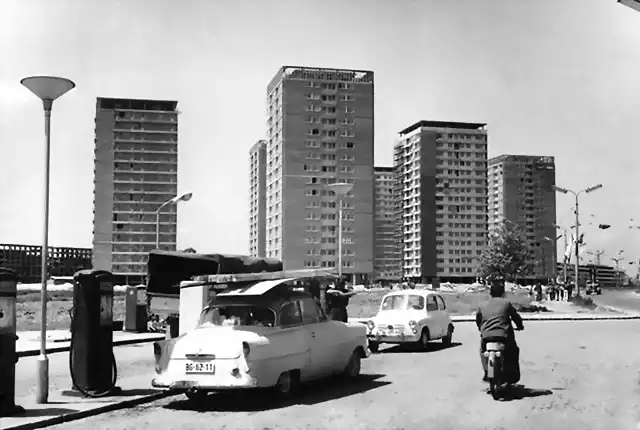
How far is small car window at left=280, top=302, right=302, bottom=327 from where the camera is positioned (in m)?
12.2

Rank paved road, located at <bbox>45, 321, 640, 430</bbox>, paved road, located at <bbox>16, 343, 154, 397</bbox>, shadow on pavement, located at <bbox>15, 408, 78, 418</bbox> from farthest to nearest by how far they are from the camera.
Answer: paved road, located at <bbox>16, 343, 154, 397</bbox> → shadow on pavement, located at <bbox>15, 408, 78, 418</bbox> → paved road, located at <bbox>45, 321, 640, 430</bbox>

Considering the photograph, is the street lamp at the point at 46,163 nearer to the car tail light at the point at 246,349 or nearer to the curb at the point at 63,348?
the car tail light at the point at 246,349

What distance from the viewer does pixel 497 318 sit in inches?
491

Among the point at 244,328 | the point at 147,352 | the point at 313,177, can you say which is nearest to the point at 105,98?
the point at 313,177

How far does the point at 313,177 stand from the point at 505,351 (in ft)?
426

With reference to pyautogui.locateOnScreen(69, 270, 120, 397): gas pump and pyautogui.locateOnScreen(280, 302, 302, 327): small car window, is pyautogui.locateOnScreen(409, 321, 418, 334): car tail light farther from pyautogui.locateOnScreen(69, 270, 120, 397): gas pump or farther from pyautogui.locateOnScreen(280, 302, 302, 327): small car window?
pyautogui.locateOnScreen(69, 270, 120, 397): gas pump

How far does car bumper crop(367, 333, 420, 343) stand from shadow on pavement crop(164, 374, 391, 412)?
6.30 m

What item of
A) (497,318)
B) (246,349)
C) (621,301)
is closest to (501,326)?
(497,318)

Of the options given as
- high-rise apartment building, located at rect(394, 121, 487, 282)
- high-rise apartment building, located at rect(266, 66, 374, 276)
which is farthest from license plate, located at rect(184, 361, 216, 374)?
high-rise apartment building, located at rect(394, 121, 487, 282)

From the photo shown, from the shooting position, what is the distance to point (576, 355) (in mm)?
19453

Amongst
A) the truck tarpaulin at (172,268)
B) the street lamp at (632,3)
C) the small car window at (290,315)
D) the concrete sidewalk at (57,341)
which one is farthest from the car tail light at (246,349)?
the truck tarpaulin at (172,268)

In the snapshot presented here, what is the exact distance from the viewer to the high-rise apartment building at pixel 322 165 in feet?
456

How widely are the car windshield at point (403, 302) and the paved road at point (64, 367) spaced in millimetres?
6642

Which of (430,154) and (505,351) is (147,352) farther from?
(430,154)
